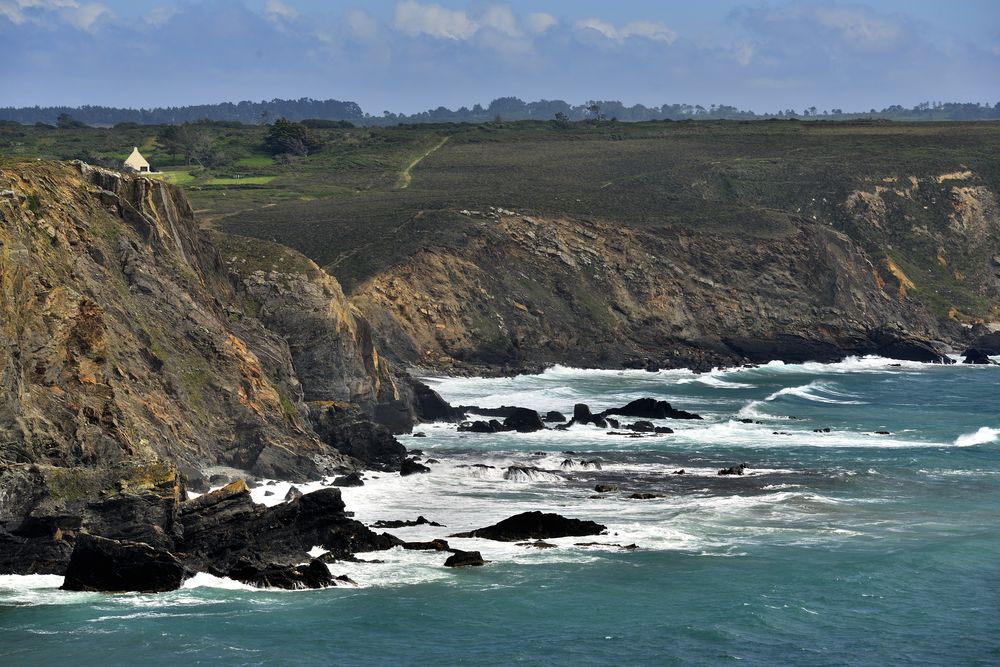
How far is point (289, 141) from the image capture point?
15538cm

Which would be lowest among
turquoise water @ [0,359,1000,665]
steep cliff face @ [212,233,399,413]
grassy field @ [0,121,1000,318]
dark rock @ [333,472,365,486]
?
turquoise water @ [0,359,1000,665]

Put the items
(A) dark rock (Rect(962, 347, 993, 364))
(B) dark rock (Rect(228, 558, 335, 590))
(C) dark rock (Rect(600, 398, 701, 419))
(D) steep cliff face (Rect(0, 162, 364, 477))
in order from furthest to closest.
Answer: (A) dark rock (Rect(962, 347, 993, 364))
(C) dark rock (Rect(600, 398, 701, 419))
(D) steep cliff face (Rect(0, 162, 364, 477))
(B) dark rock (Rect(228, 558, 335, 590))

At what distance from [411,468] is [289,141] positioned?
106 m

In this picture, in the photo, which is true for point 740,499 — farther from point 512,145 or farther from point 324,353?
point 512,145

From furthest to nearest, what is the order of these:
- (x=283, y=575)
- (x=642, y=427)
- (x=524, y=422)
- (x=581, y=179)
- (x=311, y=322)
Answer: (x=581, y=179) < (x=642, y=427) < (x=524, y=422) < (x=311, y=322) < (x=283, y=575)

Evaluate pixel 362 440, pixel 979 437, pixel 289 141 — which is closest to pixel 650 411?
pixel 979 437

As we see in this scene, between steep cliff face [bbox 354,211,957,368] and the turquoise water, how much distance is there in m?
24.9

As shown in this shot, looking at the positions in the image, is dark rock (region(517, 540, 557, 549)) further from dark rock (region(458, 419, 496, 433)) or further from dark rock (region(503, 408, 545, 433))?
dark rock (region(503, 408, 545, 433))

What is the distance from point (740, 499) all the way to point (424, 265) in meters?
44.1

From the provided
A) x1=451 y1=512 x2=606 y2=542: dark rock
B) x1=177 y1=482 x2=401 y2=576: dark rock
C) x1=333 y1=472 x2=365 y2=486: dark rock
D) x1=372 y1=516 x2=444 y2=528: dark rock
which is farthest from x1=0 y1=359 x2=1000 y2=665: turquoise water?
x1=177 y1=482 x2=401 y2=576: dark rock

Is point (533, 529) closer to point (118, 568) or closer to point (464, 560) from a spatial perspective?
point (464, 560)

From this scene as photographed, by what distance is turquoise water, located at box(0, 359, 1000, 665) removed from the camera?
33.6 m

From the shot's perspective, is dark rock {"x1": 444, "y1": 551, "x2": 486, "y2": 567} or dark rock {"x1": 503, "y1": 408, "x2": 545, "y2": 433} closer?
dark rock {"x1": 444, "y1": 551, "x2": 486, "y2": 567}

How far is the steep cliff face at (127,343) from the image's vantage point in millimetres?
41031
